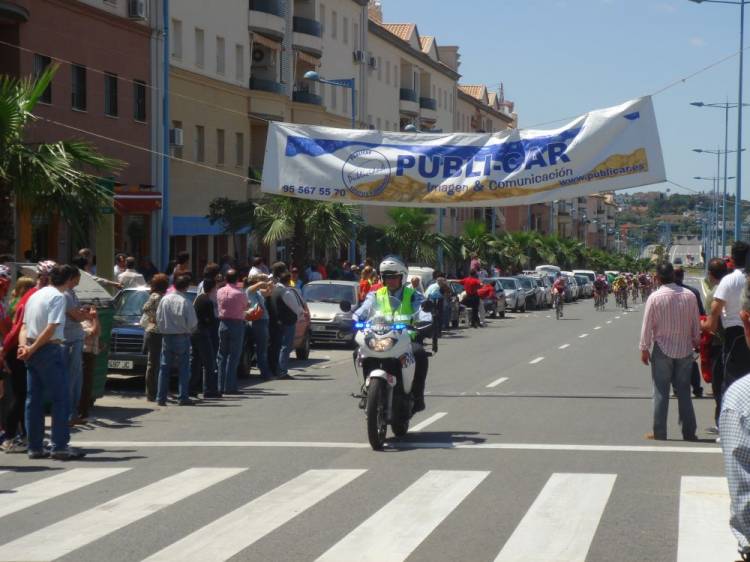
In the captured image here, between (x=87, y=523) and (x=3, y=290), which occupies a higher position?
(x=3, y=290)

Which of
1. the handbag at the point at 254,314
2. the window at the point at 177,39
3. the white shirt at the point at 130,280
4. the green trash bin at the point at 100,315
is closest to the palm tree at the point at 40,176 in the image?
the green trash bin at the point at 100,315

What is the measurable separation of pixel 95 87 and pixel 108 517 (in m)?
29.7

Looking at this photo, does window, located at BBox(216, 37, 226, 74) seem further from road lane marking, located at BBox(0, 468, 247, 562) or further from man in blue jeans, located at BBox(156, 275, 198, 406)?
road lane marking, located at BBox(0, 468, 247, 562)

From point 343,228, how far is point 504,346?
9.00m

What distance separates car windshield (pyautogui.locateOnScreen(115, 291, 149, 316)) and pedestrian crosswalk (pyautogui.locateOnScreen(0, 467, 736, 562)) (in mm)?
8916

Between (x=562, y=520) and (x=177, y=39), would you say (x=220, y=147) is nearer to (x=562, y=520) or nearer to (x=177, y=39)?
(x=177, y=39)

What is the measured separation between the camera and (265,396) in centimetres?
1955

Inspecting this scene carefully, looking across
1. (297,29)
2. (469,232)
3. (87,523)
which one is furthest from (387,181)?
(469,232)

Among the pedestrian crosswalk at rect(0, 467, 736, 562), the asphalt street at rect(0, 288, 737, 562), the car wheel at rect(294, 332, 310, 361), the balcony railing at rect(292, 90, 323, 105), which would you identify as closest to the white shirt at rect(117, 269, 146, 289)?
the car wheel at rect(294, 332, 310, 361)

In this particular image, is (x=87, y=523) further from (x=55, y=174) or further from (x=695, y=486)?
A: (x=55, y=174)

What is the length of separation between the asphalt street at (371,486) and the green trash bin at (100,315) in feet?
1.70

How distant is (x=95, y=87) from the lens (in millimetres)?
37906

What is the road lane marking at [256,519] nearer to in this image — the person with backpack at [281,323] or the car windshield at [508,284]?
the person with backpack at [281,323]

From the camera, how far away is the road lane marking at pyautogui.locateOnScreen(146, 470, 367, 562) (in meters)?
8.41
